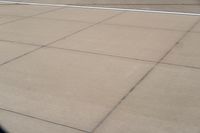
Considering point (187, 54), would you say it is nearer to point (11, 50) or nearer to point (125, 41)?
point (125, 41)

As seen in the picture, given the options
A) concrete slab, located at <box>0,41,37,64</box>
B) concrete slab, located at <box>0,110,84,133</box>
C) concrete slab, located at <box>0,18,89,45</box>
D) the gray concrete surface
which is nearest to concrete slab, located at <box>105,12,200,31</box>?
the gray concrete surface

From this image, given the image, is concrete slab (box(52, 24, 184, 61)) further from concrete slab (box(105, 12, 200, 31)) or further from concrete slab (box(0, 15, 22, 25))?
concrete slab (box(0, 15, 22, 25))

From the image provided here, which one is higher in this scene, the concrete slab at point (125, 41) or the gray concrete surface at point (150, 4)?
the concrete slab at point (125, 41)

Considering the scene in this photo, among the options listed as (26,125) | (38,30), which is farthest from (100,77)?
(38,30)

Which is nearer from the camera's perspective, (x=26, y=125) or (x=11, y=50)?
(x=26, y=125)

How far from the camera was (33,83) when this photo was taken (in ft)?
17.7

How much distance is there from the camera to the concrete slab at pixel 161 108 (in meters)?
4.14

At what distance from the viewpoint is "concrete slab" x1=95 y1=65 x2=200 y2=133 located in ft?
13.6

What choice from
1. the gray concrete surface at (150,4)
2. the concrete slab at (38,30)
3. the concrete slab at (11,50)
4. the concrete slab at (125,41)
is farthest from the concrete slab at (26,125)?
the gray concrete surface at (150,4)

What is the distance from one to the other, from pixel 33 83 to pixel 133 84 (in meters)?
1.53

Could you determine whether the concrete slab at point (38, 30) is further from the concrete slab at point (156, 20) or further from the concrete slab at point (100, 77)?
the concrete slab at point (156, 20)

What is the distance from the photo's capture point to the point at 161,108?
4562mm

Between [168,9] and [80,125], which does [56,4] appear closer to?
[168,9]

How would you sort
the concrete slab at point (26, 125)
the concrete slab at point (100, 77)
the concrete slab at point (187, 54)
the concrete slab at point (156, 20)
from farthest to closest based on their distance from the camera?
the concrete slab at point (156, 20), the concrete slab at point (187, 54), the concrete slab at point (100, 77), the concrete slab at point (26, 125)
